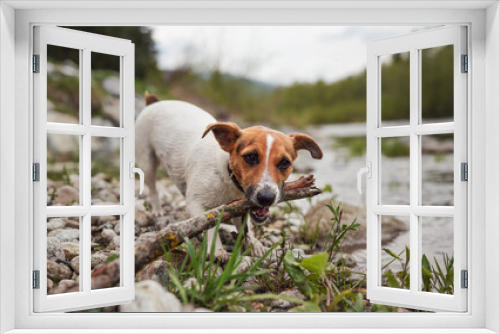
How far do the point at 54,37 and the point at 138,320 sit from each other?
52.6 inches

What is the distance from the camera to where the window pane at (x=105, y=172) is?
397 centimetres

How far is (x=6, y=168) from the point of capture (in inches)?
77.1

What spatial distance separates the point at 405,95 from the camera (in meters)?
8.03

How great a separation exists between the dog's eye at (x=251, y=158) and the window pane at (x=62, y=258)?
936mm

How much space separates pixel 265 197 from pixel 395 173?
4.06 meters

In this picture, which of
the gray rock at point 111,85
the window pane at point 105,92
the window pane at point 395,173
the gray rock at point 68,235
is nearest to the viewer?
the gray rock at point 68,235

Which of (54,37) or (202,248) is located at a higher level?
(54,37)

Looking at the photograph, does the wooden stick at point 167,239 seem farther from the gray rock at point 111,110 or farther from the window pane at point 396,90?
the window pane at point 396,90

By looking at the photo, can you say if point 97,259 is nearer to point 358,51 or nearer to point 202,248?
point 202,248

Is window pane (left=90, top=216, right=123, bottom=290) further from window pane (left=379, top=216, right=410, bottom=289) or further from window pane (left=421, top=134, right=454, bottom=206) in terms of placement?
window pane (left=421, top=134, right=454, bottom=206)

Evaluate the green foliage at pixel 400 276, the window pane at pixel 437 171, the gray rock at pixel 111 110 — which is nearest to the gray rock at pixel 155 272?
the green foliage at pixel 400 276

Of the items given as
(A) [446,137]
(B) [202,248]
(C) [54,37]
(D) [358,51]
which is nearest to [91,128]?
(C) [54,37]

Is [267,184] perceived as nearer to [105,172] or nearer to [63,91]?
[105,172]

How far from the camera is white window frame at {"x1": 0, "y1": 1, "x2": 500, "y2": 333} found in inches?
77.1
